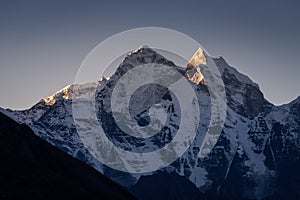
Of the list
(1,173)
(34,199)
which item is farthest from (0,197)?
(1,173)

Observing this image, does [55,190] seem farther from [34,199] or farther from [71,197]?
[34,199]

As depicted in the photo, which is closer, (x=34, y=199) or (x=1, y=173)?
(x=34, y=199)

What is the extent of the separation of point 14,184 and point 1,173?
330 inches

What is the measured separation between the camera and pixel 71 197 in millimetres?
199500

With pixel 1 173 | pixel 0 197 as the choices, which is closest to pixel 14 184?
pixel 1 173

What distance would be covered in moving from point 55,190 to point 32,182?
19.0 ft

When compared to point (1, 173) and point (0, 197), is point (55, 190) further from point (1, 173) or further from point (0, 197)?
point (0, 197)

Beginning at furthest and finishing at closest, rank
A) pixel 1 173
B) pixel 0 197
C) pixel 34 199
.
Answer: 1. pixel 1 173
2. pixel 34 199
3. pixel 0 197

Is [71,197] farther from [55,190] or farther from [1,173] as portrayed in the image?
[1,173]

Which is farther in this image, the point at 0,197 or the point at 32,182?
the point at 32,182

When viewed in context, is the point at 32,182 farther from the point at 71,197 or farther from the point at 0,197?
the point at 0,197

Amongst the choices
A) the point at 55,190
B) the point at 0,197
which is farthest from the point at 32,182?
the point at 0,197

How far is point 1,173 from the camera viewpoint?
648ft

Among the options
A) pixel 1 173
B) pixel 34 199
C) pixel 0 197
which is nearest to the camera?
pixel 0 197
